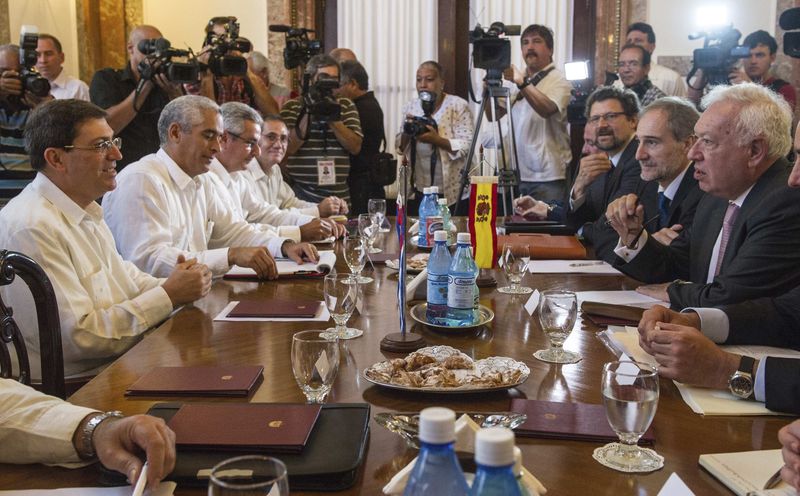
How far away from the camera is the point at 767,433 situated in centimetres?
121

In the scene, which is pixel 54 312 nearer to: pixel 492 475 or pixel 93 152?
pixel 93 152

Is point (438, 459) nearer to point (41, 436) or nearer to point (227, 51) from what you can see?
point (41, 436)

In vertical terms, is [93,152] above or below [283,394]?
above

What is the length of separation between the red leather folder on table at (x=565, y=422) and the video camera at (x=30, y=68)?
3.28 m

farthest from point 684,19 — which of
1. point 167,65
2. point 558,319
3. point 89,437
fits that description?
point 89,437

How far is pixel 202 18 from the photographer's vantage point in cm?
Result: 645

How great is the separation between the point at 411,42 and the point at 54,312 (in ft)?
17.5

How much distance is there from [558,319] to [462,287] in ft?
0.83

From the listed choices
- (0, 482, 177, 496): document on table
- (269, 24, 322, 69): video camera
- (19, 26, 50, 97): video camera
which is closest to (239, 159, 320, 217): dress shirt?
(269, 24, 322, 69): video camera

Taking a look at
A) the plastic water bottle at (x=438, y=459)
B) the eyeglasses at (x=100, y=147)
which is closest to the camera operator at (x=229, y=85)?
the eyeglasses at (x=100, y=147)

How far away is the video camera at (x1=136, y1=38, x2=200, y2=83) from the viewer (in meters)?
3.81

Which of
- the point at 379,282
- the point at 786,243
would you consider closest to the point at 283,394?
the point at 379,282

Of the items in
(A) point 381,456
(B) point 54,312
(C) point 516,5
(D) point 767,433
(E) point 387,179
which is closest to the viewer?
(A) point 381,456

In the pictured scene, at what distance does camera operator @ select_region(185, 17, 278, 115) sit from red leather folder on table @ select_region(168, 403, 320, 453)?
3.32 meters
